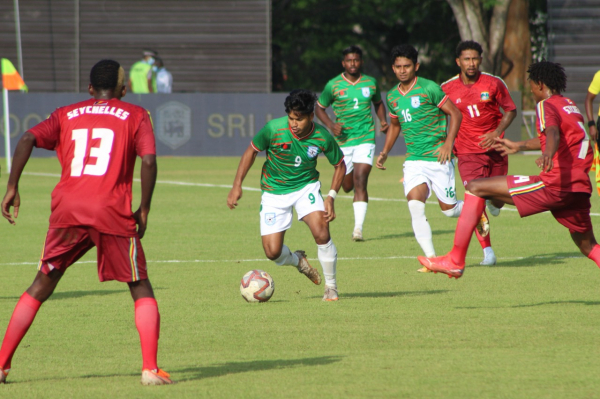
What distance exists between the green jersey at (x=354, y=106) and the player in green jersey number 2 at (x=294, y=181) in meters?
4.95

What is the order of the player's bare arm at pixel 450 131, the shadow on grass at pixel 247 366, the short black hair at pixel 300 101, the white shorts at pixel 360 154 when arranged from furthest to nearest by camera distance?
1. the white shorts at pixel 360 154
2. the player's bare arm at pixel 450 131
3. the short black hair at pixel 300 101
4. the shadow on grass at pixel 247 366

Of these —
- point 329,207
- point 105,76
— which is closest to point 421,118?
point 329,207

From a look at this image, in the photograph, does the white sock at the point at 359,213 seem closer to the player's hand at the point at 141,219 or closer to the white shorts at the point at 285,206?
the white shorts at the point at 285,206

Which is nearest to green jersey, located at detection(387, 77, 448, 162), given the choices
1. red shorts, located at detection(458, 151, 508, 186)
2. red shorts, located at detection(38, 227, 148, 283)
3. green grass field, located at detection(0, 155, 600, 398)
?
red shorts, located at detection(458, 151, 508, 186)

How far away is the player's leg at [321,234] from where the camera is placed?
859 cm

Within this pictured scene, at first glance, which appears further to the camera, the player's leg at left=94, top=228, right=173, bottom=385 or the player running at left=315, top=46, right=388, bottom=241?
the player running at left=315, top=46, right=388, bottom=241

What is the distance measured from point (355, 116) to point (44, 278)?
338 inches

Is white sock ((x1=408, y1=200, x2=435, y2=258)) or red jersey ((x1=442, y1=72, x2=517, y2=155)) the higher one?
red jersey ((x1=442, y1=72, x2=517, y2=155))

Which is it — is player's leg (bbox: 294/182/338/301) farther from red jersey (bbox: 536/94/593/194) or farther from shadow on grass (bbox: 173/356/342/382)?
shadow on grass (bbox: 173/356/342/382)

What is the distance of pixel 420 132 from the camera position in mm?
10844

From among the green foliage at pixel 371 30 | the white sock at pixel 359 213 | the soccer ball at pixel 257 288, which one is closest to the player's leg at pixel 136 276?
the soccer ball at pixel 257 288

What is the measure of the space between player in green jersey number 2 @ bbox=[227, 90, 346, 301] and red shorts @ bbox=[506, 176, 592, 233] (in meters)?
1.54

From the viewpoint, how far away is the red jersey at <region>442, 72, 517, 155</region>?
10.8 metres

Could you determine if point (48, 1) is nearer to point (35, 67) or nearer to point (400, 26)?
point (35, 67)
